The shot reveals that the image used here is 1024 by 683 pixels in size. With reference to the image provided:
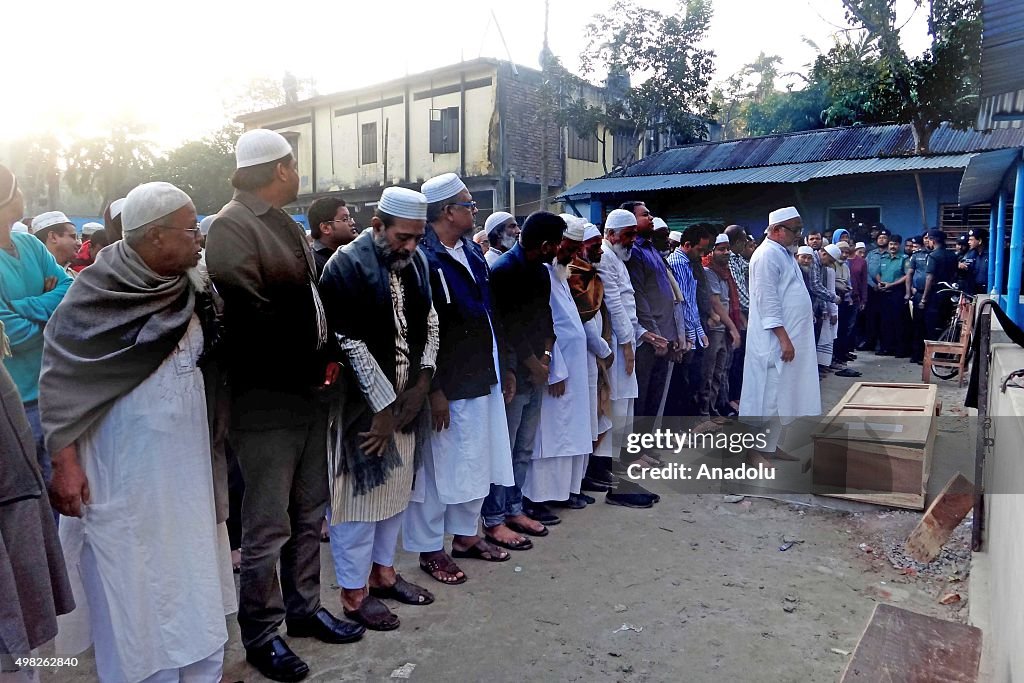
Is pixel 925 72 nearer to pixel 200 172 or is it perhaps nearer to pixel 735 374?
pixel 735 374

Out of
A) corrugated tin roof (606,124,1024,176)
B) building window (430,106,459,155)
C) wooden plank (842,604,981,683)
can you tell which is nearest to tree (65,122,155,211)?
building window (430,106,459,155)

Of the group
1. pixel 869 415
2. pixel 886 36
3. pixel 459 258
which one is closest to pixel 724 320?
pixel 869 415

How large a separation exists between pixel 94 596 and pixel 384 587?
4.64ft

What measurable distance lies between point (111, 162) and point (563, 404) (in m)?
29.9

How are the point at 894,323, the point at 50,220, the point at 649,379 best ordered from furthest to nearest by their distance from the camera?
the point at 894,323
the point at 649,379
the point at 50,220

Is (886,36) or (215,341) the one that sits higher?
(886,36)

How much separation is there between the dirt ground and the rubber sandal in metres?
0.04

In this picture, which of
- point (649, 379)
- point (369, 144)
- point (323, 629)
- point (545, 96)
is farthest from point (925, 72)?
point (369, 144)

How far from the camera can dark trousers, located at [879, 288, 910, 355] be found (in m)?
12.0

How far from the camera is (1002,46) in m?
3.59

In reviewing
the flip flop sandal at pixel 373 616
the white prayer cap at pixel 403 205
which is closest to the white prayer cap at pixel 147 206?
the white prayer cap at pixel 403 205

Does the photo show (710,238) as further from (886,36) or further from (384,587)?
(886,36)

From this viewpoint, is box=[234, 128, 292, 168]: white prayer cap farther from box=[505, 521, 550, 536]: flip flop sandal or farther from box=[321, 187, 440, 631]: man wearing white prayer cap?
box=[505, 521, 550, 536]: flip flop sandal

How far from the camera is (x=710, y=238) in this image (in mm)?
7070
